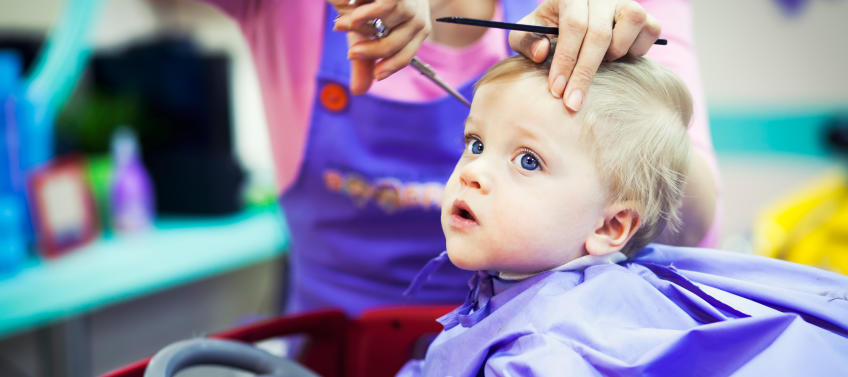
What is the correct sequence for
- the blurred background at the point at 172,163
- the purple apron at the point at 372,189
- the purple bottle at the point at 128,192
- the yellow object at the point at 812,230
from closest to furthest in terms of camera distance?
the purple apron at the point at 372,189 < the yellow object at the point at 812,230 < the blurred background at the point at 172,163 < the purple bottle at the point at 128,192

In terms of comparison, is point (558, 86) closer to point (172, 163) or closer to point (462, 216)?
point (462, 216)

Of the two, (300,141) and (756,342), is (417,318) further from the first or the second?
(756,342)

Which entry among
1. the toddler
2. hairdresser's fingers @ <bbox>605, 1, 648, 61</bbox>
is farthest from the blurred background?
hairdresser's fingers @ <bbox>605, 1, 648, 61</bbox>

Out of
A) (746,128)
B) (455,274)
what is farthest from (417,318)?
(746,128)

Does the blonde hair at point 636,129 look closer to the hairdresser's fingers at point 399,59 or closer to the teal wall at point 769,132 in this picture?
the hairdresser's fingers at point 399,59

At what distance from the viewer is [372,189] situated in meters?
0.86

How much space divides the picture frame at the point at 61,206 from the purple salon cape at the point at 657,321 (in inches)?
49.4

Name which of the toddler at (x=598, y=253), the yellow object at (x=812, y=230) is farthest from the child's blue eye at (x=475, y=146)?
the yellow object at (x=812, y=230)

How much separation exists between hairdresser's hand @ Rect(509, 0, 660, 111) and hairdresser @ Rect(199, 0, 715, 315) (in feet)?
0.33

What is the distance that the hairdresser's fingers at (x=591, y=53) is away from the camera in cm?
54

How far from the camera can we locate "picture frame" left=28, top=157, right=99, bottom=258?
61.2 inches

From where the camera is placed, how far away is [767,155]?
2.25 metres

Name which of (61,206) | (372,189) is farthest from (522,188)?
(61,206)

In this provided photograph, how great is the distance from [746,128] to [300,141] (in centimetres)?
183
